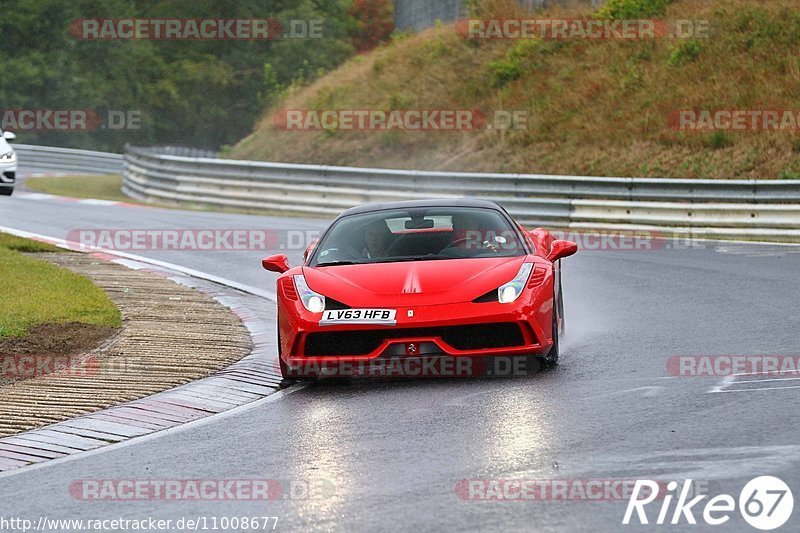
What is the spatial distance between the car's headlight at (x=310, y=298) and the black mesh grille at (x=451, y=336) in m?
0.23

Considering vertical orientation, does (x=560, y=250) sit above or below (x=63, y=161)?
above

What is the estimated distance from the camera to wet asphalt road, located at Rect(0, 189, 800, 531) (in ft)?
19.0

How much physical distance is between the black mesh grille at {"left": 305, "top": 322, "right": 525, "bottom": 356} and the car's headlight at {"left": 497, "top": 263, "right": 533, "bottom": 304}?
0.63ft

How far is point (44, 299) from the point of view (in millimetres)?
12555

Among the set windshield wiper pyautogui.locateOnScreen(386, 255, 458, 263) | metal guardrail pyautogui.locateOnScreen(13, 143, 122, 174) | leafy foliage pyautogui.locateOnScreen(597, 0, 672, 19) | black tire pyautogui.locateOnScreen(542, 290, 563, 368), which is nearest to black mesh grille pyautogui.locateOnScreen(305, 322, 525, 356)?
black tire pyautogui.locateOnScreen(542, 290, 563, 368)

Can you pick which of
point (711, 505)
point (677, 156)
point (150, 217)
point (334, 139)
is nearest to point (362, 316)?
point (711, 505)

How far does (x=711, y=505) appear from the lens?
5.58m

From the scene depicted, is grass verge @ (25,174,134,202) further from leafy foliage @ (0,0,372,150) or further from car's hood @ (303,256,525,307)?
car's hood @ (303,256,525,307)

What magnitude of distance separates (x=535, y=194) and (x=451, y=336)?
14403mm

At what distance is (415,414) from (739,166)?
56.9 ft

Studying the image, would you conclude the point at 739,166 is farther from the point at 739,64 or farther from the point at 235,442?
the point at 235,442

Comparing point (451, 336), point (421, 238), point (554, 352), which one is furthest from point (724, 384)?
point (421, 238)

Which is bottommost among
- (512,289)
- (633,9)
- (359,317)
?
(359,317)

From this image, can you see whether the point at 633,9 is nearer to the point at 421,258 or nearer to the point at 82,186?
the point at 82,186
